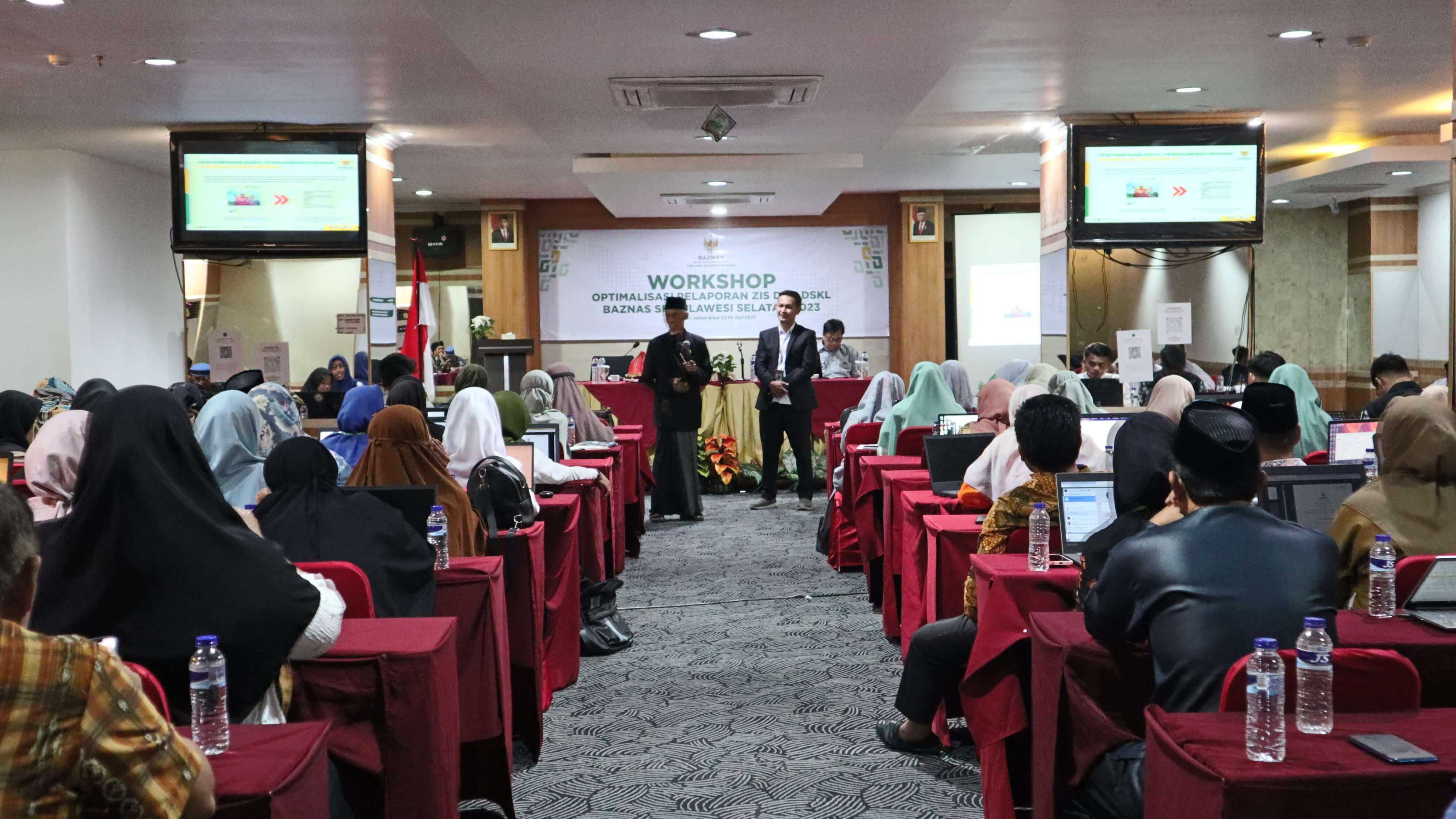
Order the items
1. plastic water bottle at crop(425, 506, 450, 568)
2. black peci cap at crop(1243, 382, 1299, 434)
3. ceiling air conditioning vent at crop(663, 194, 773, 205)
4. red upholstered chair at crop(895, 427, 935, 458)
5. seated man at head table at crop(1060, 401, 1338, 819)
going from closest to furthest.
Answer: seated man at head table at crop(1060, 401, 1338, 819)
black peci cap at crop(1243, 382, 1299, 434)
plastic water bottle at crop(425, 506, 450, 568)
red upholstered chair at crop(895, 427, 935, 458)
ceiling air conditioning vent at crop(663, 194, 773, 205)

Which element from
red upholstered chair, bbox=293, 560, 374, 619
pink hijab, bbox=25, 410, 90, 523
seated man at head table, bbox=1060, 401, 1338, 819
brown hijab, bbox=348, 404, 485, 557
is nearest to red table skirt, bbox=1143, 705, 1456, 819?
seated man at head table, bbox=1060, 401, 1338, 819

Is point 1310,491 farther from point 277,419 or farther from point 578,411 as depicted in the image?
point 578,411

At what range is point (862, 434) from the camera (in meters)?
7.77

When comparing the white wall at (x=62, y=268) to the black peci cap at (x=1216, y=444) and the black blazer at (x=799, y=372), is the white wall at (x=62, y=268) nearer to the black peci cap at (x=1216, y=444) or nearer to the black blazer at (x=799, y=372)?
the black blazer at (x=799, y=372)

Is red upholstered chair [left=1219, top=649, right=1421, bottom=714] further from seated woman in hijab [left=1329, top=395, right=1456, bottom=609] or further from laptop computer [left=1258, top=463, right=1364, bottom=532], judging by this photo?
laptop computer [left=1258, top=463, right=1364, bottom=532]

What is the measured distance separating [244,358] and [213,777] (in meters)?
7.49

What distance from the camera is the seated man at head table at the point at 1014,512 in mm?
3693

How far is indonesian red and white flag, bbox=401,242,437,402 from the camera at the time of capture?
965 centimetres

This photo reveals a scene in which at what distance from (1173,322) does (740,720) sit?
516 centimetres

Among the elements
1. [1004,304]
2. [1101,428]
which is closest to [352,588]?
[1101,428]

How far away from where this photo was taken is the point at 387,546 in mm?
3275

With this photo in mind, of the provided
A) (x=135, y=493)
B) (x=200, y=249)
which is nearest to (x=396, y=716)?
(x=135, y=493)

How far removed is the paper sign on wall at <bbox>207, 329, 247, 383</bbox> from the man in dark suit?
3.78 m

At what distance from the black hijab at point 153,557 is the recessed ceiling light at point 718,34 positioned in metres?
3.54
